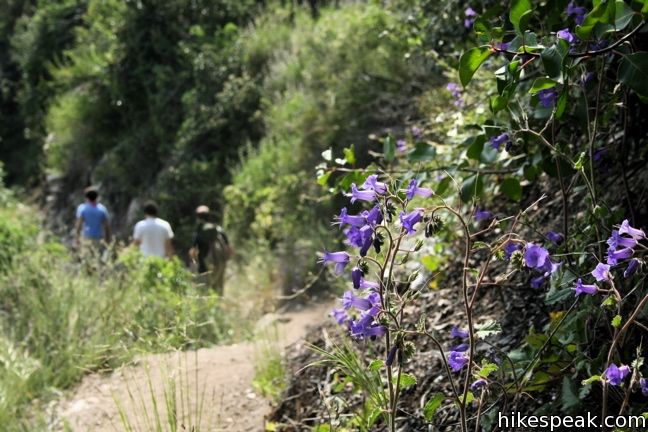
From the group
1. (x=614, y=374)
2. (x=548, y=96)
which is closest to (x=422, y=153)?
(x=548, y=96)

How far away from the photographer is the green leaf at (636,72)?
2160 millimetres

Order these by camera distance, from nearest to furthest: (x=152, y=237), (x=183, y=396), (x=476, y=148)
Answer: (x=476, y=148) < (x=183, y=396) < (x=152, y=237)

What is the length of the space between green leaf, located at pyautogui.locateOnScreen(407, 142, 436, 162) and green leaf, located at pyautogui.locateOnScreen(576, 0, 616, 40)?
1059 millimetres

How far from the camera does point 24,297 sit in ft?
17.7

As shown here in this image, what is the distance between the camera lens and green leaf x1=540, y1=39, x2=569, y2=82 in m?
2.04

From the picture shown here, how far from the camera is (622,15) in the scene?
6.98 feet

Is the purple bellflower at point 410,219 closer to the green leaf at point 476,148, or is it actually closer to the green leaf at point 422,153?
the green leaf at point 476,148

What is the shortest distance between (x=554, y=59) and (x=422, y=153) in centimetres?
114

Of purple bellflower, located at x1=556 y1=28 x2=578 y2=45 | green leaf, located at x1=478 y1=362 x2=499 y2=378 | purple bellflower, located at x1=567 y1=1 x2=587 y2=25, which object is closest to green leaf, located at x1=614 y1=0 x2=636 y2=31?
purple bellflower, located at x1=556 y1=28 x2=578 y2=45

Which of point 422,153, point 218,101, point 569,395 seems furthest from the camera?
point 218,101

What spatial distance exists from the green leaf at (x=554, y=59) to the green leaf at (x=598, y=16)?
0.13m

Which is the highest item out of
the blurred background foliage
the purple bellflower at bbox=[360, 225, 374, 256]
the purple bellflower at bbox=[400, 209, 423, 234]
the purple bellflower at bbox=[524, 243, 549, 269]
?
the blurred background foliage

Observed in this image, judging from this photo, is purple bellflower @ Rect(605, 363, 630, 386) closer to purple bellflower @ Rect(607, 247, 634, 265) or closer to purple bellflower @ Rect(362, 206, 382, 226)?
purple bellflower @ Rect(607, 247, 634, 265)

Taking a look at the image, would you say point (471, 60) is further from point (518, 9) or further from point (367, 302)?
point (367, 302)
